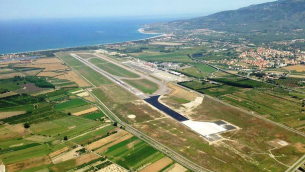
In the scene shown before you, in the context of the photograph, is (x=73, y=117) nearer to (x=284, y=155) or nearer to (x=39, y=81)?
(x=39, y=81)

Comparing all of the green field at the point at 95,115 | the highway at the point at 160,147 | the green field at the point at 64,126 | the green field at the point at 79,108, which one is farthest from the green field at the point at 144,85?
the green field at the point at 64,126

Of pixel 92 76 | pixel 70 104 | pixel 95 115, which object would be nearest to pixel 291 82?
pixel 95 115

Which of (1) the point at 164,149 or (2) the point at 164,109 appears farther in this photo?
(2) the point at 164,109

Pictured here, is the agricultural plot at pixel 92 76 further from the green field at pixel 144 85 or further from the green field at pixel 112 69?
the green field at pixel 144 85

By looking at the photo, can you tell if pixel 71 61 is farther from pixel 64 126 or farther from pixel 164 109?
pixel 64 126

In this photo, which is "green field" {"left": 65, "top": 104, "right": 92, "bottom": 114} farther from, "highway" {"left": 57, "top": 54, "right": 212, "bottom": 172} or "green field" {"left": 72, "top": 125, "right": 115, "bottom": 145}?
"green field" {"left": 72, "top": 125, "right": 115, "bottom": 145}

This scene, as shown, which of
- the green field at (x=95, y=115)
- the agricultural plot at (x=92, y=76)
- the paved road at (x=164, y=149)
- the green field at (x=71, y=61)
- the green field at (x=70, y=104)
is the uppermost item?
the green field at (x=71, y=61)
